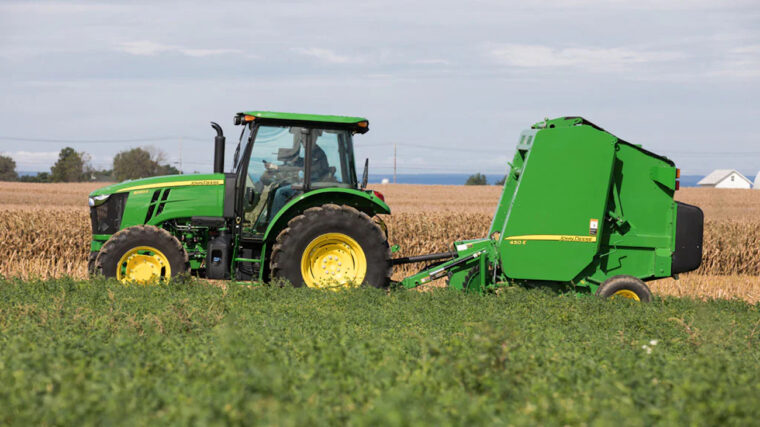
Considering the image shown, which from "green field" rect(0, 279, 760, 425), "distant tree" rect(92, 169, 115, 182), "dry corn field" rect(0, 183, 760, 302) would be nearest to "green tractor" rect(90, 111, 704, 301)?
"green field" rect(0, 279, 760, 425)

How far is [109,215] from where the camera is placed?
9.75 m

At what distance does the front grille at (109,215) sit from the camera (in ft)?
31.9

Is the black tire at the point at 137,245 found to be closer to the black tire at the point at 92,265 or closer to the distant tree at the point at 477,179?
the black tire at the point at 92,265

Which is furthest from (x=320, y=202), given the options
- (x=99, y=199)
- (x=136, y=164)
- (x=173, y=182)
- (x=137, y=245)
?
(x=136, y=164)

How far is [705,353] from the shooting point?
5559 mm

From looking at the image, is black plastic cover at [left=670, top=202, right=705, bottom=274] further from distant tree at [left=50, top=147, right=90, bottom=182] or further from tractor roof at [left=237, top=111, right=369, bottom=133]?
distant tree at [left=50, top=147, right=90, bottom=182]

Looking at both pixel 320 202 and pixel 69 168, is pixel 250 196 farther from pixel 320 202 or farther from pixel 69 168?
pixel 69 168

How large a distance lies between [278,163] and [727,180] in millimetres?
109984

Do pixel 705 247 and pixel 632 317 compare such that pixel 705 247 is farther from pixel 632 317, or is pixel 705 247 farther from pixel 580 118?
pixel 632 317

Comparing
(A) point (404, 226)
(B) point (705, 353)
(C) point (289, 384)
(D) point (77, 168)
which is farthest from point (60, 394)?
(D) point (77, 168)

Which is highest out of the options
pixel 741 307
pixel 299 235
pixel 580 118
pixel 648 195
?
pixel 580 118

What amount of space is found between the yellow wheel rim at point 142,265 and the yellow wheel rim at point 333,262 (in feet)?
5.43

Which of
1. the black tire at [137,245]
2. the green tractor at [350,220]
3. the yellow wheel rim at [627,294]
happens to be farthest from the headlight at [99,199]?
the yellow wheel rim at [627,294]

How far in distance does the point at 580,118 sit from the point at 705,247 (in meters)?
8.68
